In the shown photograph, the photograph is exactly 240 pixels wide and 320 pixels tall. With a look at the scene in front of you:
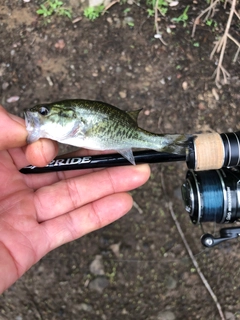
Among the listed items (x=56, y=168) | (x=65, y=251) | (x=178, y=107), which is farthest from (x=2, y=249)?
(x=178, y=107)

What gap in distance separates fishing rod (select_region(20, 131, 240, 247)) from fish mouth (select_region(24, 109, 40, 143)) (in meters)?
0.34

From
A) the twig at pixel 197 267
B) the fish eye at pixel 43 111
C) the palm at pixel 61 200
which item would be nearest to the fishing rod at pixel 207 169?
the palm at pixel 61 200

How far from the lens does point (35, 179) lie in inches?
115

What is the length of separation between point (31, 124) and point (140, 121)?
1852 mm

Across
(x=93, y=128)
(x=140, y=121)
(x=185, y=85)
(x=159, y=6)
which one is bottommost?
(x=140, y=121)

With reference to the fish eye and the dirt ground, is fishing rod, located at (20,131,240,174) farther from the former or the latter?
the dirt ground

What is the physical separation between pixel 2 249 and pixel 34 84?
2.20 metres

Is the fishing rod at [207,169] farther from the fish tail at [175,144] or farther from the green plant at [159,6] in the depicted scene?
the green plant at [159,6]

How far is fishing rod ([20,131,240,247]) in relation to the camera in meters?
2.51

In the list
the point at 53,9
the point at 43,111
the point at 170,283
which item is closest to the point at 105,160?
the point at 43,111

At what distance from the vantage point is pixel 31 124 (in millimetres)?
2324

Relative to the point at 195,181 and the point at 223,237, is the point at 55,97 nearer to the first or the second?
the point at 195,181

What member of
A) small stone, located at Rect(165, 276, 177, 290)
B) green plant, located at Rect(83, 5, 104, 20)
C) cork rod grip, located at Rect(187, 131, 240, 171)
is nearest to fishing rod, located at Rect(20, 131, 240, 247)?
cork rod grip, located at Rect(187, 131, 240, 171)

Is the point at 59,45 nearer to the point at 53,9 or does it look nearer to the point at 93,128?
the point at 53,9
